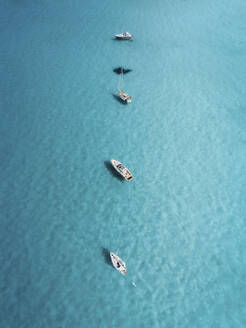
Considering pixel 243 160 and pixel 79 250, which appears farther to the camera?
pixel 243 160

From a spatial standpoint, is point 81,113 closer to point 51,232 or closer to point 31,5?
point 51,232

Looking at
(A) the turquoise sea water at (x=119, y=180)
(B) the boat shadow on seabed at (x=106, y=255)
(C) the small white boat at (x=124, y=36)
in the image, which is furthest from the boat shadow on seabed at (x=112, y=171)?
(C) the small white boat at (x=124, y=36)

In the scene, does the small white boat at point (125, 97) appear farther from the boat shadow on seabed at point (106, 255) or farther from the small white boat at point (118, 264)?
the small white boat at point (118, 264)

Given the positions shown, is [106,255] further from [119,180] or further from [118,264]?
[119,180]

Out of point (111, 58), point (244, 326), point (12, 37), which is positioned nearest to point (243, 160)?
point (244, 326)

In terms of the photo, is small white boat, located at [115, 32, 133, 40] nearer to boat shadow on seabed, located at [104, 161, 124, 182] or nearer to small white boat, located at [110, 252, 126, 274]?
boat shadow on seabed, located at [104, 161, 124, 182]
